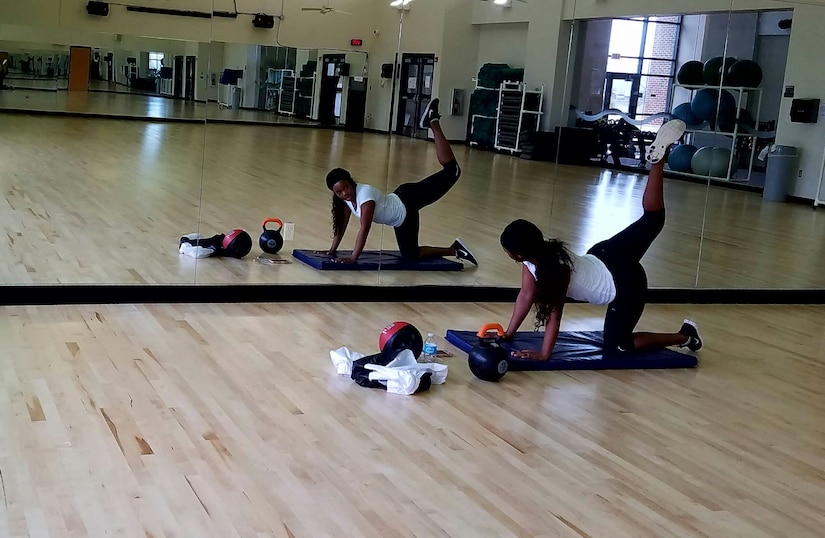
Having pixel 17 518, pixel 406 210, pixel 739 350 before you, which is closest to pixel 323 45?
pixel 406 210

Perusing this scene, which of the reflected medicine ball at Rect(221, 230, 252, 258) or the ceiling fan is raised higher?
the ceiling fan

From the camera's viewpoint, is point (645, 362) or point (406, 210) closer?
point (645, 362)

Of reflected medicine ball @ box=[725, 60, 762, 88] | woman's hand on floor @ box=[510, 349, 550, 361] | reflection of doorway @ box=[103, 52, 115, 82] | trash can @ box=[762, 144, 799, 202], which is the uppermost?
reflected medicine ball @ box=[725, 60, 762, 88]

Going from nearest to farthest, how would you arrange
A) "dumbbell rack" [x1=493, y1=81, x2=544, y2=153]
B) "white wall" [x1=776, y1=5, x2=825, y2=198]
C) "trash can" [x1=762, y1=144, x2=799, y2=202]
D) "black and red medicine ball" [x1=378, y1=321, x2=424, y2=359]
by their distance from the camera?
"black and red medicine ball" [x1=378, y1=321, x2=424, y2=359], "dumbbell rack" [x1=493, y1=81, x2=544, y2=153], "white wall" [x1=776, y1=5, x2=825, y2=198], "trash can" [x1=762, y1=144, x2=799, y2=202]

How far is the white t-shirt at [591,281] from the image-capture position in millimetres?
4664

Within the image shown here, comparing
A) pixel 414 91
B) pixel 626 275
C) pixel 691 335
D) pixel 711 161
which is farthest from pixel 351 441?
pixel 711 161

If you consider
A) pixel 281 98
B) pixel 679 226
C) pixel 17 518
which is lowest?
pixel 17 518

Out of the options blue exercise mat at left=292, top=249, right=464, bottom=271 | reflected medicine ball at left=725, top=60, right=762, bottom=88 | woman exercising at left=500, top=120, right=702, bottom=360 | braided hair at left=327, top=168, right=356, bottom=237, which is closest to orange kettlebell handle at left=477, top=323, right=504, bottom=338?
woman exercising at left=500, top=120, right=702, bottom=360

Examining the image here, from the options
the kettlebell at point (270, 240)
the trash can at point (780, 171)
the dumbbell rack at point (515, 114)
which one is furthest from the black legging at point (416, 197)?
the trash can at point (780, 171)

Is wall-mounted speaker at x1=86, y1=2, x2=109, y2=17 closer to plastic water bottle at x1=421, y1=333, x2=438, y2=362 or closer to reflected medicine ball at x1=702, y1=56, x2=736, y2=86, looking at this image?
plastic water bottle at x1=421, y1=333, x2=438, y2=362

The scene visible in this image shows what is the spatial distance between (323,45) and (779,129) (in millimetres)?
4177

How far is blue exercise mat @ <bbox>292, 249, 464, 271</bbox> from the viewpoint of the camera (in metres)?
6.36

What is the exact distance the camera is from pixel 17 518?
262cm

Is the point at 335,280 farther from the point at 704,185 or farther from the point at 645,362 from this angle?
the point at 704,185
